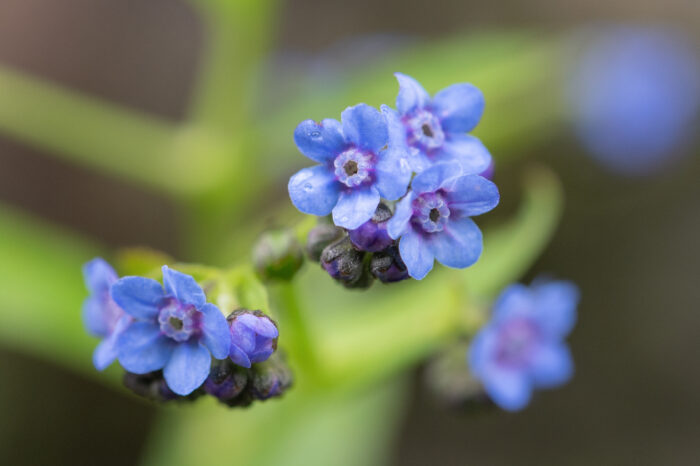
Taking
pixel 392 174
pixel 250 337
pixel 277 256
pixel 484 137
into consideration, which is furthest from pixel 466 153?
pixel 484 137

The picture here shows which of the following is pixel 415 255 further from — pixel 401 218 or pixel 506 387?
pixel 506 387

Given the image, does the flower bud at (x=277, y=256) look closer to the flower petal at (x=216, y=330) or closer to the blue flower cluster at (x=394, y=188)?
the blue flower cluster at (x=394, y=188)

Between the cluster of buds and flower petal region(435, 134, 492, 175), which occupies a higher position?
flower petal region(435, 134, 492, 175)

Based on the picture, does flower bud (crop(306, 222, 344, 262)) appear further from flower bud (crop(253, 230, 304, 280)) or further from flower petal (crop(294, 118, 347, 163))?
flower petal (crop(294, 118, 347, 163))

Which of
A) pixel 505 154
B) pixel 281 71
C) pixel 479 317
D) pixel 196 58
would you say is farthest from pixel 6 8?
pixel 479 317

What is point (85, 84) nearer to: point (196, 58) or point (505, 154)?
point (196, 58)

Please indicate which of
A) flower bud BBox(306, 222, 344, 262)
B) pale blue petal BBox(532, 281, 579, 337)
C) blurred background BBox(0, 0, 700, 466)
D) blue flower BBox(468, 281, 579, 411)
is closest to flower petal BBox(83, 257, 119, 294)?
flower bud BBox(306, 222, 344, 262)
